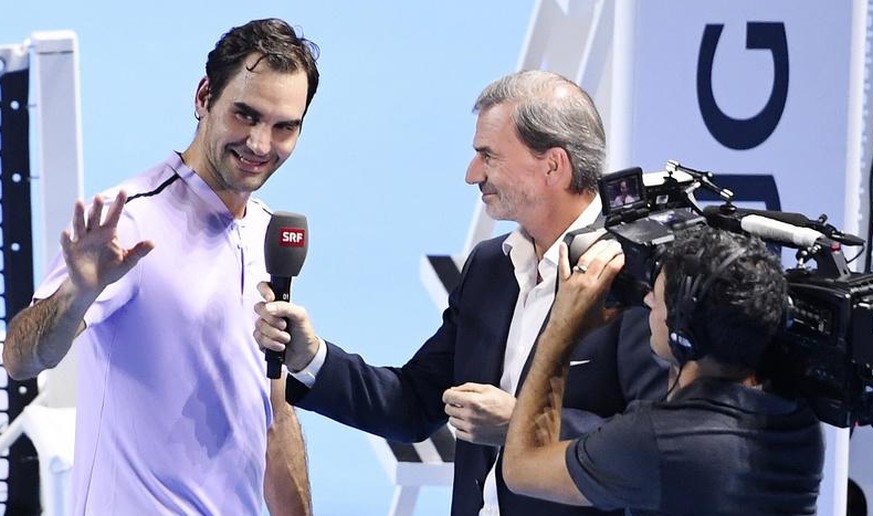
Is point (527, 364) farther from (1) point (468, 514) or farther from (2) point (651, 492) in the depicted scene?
(2) point (651, 492)

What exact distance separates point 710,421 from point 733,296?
0.20m

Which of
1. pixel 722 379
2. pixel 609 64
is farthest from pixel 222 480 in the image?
pixel 609 64

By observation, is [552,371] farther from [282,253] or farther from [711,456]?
[282,253]

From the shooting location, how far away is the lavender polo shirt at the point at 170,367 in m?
2.65

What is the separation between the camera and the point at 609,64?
168 inches

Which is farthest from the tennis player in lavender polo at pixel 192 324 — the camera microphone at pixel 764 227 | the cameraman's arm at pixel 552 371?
the camera microphone at pixel 764 227

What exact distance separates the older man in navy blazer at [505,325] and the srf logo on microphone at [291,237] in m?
0.18

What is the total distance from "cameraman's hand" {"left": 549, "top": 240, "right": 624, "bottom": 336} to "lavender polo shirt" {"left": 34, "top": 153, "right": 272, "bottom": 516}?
0.60 m

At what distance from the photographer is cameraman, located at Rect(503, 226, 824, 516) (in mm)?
2293

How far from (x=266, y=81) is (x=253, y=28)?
12 centimetres

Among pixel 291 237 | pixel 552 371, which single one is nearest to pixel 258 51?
pixel 291 237

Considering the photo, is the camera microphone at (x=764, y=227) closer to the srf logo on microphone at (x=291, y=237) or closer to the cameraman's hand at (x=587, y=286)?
the cameraman's hand at (x=587, y=286)

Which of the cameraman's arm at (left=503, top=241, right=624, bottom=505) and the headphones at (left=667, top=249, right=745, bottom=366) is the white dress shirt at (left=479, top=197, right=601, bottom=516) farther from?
the headphones at (left=667, top=249, right=745, bottom=366)

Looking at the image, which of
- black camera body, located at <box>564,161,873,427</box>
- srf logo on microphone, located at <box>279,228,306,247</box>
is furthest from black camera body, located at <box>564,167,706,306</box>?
srf logo on microphone, located at <box>279,228,306,247</box>
